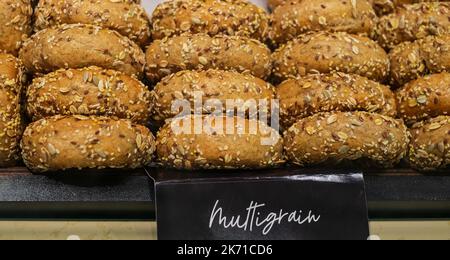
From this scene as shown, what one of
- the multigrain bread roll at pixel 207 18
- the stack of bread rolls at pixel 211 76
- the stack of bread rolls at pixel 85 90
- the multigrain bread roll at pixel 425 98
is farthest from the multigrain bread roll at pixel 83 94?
the multigrain bread roll at pixel 425 98

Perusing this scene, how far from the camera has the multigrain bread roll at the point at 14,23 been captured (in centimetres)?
146

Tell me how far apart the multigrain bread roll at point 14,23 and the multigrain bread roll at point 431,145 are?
1142 millimetres

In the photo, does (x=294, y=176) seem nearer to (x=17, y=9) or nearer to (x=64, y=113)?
(x=64, y=113)

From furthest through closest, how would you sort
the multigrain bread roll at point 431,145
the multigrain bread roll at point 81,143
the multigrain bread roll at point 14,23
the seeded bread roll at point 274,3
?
the seeded bread roll at point 274,3
the multigrain bread roll at point 14,23
the multigrain bread roll at point 431,145
the multigrain bread roll at point 81,143

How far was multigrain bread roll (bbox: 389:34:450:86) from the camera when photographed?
146cm

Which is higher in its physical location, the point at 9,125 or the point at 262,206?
the point at 9,125

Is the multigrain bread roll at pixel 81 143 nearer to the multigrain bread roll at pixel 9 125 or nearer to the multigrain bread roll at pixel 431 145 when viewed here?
the multigrain bread roll at pixel 9 125

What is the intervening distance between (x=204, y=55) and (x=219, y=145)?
0.95 feet

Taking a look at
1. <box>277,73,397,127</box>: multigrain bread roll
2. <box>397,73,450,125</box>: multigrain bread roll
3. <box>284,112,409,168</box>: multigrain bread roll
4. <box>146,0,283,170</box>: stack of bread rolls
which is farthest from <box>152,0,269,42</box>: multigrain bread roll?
<box>397,73,450,125</box>: multigrain bread roll

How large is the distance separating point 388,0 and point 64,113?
1.06 meters

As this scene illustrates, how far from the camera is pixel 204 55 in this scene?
1.43 meters

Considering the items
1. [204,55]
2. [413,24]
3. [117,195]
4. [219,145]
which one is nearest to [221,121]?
[219,145]

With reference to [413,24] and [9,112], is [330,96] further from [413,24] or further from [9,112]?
[9,112]

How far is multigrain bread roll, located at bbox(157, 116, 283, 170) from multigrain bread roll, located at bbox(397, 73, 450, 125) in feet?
1.32
